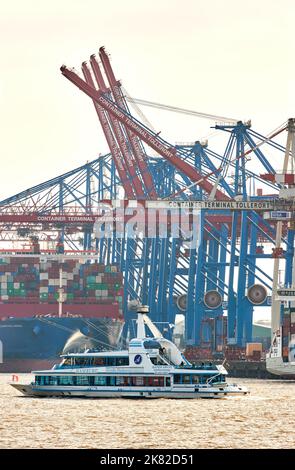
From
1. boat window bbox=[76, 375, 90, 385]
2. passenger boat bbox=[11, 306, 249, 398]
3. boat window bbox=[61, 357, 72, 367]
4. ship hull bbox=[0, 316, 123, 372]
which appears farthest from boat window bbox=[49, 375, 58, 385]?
ship hull bbox=[0, 316, 123, 372]

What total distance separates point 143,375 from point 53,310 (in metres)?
76.6

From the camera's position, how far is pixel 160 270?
585 feet

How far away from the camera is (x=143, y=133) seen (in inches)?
6673

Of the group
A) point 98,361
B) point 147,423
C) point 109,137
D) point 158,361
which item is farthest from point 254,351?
point 147,423

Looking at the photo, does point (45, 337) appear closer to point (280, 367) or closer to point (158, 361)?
Answer: point (280, 367)

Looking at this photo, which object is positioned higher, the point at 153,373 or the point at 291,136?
the point at 291,136

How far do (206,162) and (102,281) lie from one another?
647 inches

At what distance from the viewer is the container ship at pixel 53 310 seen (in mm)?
176250

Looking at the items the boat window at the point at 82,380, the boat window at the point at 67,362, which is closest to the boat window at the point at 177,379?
the boat window at the point at 82,380

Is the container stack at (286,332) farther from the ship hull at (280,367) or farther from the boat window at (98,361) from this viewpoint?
the boat window at (98,361)

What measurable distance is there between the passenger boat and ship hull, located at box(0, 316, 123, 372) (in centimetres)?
7012
